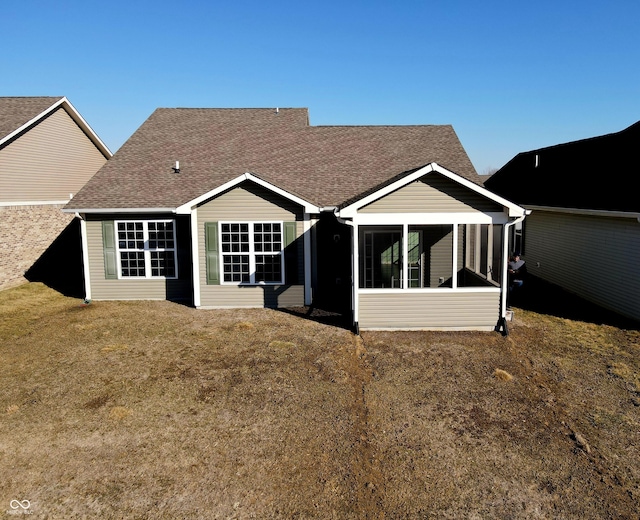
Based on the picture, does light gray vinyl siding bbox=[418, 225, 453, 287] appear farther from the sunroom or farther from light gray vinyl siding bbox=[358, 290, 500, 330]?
light gray vinyl siding bbox=[358, 290, 500, 330]

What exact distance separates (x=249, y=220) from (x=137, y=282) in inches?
170

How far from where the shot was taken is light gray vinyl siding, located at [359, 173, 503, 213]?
11.8 m

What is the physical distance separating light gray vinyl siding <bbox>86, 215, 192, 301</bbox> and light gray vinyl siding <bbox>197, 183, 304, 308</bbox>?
122 cm

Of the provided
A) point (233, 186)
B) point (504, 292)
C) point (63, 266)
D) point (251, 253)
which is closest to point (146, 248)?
point (251, 253)

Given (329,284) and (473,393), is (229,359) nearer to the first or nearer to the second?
(473,393)

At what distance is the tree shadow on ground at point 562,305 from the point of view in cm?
1312

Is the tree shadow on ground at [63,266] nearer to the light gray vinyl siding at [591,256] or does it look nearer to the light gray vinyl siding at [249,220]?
the light gray vinyl siding at [249,220]

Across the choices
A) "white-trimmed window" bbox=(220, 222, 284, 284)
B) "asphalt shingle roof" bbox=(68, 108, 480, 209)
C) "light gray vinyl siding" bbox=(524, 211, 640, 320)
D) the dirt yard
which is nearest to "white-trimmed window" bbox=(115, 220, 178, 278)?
"asphalt shingle roof" bbox=(68, 108, 480, 209)

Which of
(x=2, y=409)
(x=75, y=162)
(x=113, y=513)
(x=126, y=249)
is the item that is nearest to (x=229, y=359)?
(x=2, y=409)

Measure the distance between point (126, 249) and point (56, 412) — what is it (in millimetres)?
8088

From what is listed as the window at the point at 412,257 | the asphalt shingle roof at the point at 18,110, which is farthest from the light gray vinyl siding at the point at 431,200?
the asphalt shingle roof at the point at 18,110

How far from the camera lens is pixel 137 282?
15438 millimetres

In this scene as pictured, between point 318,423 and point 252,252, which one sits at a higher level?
point 252,252

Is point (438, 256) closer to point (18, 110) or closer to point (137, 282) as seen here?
point (137, 282)
